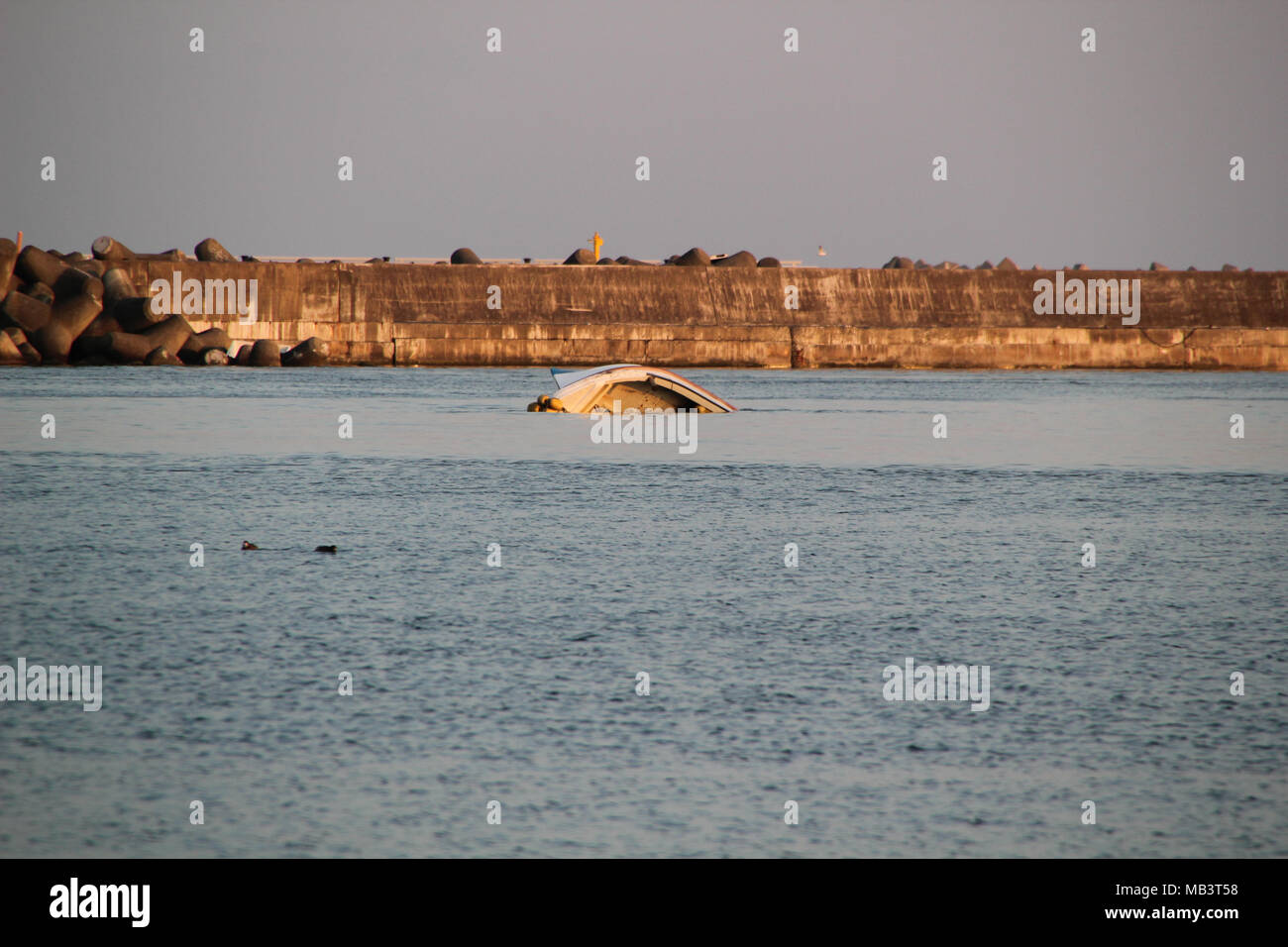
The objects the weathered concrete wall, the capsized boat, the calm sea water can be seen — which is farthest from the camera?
the weathered concrete wall

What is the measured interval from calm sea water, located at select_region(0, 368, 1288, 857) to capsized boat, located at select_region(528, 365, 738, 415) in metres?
16.6

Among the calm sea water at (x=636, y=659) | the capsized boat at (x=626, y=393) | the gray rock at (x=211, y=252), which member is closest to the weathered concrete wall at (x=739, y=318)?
the gray rock at (x=211, y=252)

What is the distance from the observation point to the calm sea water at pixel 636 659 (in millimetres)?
5965

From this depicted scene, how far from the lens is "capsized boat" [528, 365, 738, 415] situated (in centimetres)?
3906

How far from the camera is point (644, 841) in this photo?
223 inches

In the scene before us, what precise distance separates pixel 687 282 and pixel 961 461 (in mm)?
51811

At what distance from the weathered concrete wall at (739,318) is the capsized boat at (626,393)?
2867 centimetres

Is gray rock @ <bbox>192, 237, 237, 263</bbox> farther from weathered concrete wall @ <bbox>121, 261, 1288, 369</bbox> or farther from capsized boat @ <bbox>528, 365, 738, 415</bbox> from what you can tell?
capsized boat @ <bbox>528, 365, 738, 415</bbox>

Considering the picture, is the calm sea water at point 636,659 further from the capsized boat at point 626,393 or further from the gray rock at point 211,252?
the gray rock at point 211,252

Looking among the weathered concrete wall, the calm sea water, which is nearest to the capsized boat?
the calm sea water

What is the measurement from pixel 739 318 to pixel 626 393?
34.5m

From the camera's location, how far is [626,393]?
41344mm

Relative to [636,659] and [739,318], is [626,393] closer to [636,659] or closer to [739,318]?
[636,659]

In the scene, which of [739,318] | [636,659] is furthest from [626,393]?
[739,318]
